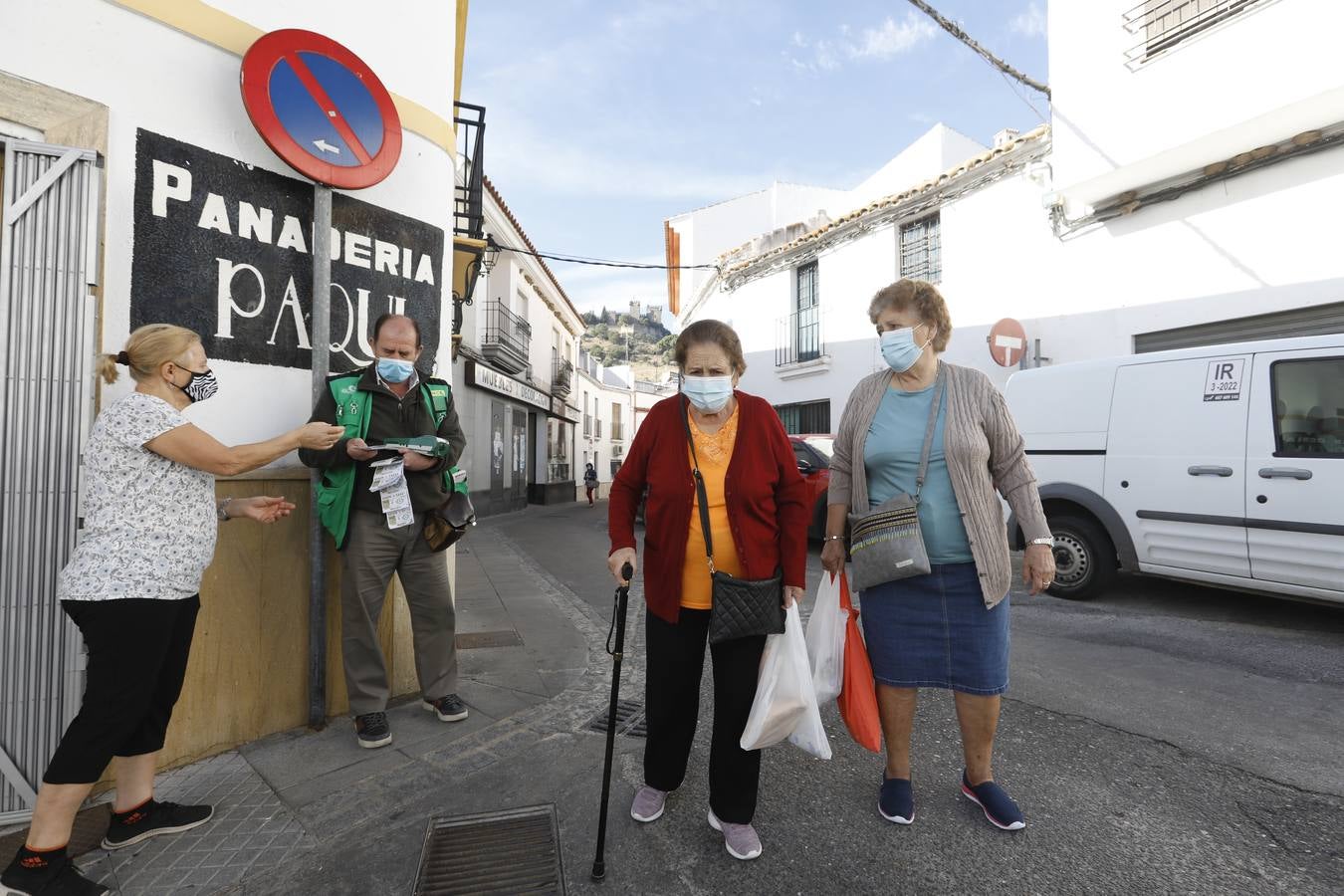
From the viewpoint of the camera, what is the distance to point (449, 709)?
3248 millimetres

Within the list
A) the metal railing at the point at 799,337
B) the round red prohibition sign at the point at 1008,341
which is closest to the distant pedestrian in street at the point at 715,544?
the round red prohibition sign at the point at 1008,341

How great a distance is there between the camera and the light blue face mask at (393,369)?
3000mm

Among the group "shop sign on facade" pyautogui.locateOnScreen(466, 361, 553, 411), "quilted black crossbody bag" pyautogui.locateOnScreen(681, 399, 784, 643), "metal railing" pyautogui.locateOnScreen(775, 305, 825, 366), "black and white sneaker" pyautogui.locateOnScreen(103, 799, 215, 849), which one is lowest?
"black and white sneaker" pyautogui.locateOnScreen(103, 799, 215, 849)

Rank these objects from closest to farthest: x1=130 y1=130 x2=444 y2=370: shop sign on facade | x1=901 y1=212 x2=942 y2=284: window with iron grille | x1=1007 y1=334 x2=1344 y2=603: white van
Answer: x1=130 y1=130 x2=444 y2=370: shop sign on facade < x1=1007 y1=334 x2=1344 y2=603: white van < x1=901 y1=212 x2=942 y2=284: window with iron grille

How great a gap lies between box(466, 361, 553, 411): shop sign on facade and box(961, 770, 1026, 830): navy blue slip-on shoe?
15.7m

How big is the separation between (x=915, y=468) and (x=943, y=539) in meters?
0.26

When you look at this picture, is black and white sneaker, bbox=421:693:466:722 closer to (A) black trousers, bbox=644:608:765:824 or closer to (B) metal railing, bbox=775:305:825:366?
(A) black trousers, bbox=644:608:765:824

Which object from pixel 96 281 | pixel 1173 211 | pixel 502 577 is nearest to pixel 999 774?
pixel 96 281

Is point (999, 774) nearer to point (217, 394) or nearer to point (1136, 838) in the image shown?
point (1136, 838)

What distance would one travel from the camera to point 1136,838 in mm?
2230

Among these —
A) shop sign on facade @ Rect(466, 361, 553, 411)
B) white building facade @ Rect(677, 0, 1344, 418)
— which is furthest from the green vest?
shop sign on facade @ Rect(466, 361, 553, 411)

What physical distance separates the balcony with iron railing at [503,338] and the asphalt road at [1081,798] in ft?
51.5

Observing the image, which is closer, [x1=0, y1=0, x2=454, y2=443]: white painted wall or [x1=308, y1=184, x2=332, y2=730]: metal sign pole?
[x1=0, y1=0, x2=454, y2=443]: white painted wall

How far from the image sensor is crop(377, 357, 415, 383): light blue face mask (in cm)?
300
